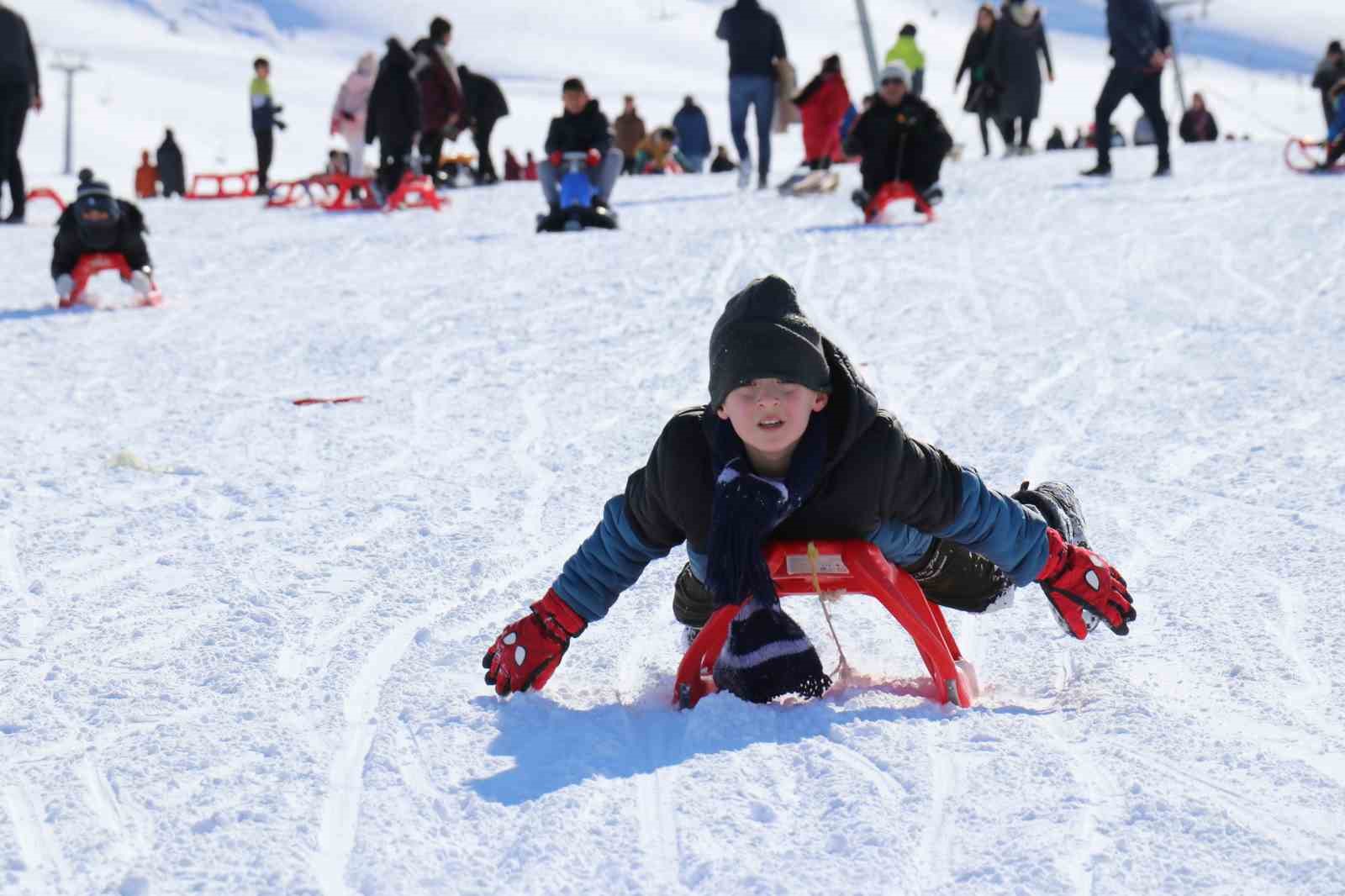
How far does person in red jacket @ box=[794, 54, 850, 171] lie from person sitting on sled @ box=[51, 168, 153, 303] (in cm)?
619

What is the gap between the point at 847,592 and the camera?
2277 mm

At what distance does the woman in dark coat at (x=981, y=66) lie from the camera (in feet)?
42.0

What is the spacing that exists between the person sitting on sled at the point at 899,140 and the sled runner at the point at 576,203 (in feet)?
5.18

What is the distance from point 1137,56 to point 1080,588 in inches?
323

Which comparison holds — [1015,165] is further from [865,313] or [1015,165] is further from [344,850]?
[344,850]

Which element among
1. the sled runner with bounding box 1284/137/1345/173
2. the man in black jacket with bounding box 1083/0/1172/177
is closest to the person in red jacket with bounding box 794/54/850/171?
the man in black jacket with bounding box 1083/0/1172/177

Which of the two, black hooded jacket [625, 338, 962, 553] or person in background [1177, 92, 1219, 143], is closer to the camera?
black hooded jacket [625, 338, 962, 553]

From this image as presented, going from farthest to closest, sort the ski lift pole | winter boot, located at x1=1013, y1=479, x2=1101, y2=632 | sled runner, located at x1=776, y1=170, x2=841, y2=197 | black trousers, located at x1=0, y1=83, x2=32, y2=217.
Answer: the ski lift pole → sled runner, located at x1=776, y1=170, x2=841, y2=197 → black trousers, located at x1=0, y1=83, x2=32, y2=217 → winter boot, located at x1=1013, y1=479, x2=1101, y2=632

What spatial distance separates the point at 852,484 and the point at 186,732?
1.01 metres

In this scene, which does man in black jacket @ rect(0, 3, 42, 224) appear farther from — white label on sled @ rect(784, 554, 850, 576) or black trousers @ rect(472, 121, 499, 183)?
white label on sled @ rect(784, 554, 850, 576)

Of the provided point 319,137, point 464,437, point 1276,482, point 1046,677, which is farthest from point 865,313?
point 319,137

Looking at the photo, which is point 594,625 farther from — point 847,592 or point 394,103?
point 394,103

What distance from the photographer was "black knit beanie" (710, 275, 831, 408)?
2.06 m

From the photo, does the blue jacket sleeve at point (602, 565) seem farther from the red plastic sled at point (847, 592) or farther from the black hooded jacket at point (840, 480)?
the red plastic sled at point (847, 592)
